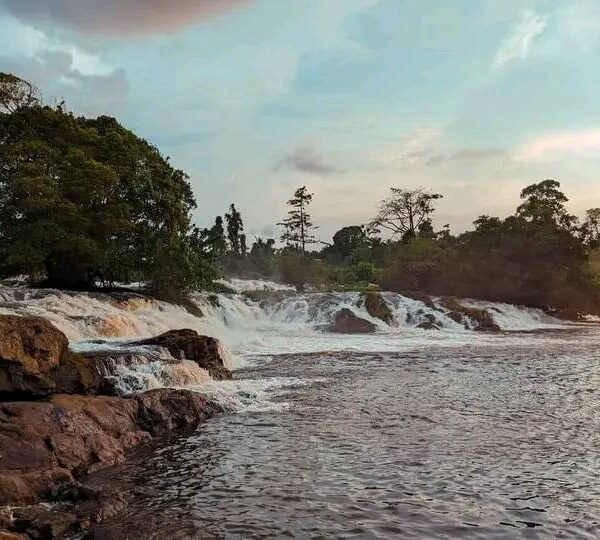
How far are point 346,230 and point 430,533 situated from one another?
7630 centimetres

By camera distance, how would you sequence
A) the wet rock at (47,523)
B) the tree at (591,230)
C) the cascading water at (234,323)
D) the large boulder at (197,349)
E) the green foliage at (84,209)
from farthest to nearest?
the tree at (591,230), the green foliage at (84,209), the large boulder at (197,349), the cascading water at (234,323), the wet rock at (47,523)

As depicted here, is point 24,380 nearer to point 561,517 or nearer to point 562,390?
point 561,517

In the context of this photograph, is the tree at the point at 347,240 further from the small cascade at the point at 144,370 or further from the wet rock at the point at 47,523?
the wet rock at the point at 47,523

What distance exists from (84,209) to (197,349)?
13562mm

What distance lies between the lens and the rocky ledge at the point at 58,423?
6.73m

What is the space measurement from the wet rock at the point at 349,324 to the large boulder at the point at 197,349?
52.0 ft

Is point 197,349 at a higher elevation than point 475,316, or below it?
below

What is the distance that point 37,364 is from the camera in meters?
10.6

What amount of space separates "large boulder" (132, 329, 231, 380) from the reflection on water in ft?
4.10

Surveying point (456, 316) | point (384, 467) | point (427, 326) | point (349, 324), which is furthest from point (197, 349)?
point (456, 316)

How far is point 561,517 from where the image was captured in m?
6.46

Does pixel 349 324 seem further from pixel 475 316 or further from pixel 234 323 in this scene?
pixel 475 316

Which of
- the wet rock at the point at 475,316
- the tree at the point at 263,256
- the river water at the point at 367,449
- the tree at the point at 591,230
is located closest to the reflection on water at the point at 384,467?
the river water at the point at 367,449

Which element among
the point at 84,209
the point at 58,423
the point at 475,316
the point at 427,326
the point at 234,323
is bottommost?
the point at 58,423
